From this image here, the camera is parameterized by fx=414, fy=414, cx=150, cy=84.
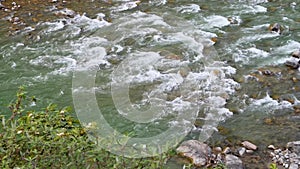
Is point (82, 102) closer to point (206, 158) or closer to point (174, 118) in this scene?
point (174, 118)

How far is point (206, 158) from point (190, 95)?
121cm

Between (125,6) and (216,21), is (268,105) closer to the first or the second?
(216,21)

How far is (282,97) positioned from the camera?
4.88 m

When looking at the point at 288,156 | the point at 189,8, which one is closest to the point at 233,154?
the point at 288,156

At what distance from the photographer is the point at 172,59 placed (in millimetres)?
5910

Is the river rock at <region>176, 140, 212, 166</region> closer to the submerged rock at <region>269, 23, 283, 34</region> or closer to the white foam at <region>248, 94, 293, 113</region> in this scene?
the white foam at <region>248, 94, 293, 113</region>

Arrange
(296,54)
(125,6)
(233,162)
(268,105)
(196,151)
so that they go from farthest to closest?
(125,6), (296,54), (268,105), (196,151), (233,162)

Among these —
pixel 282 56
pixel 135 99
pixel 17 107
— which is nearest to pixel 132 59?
pixel 135 99

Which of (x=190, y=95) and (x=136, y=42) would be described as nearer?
(x=190, y=95)

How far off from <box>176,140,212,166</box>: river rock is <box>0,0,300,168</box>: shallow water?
0.22 metres

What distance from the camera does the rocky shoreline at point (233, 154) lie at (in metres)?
3.89

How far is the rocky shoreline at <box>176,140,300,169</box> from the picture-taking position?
3891 mm

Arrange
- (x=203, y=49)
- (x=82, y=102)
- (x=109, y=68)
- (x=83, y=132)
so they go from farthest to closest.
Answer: (x=203, y=49) → (x=109, y=68) → (x=82, y=102) → (x=83, y=132)

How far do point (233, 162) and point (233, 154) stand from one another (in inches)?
6.5
